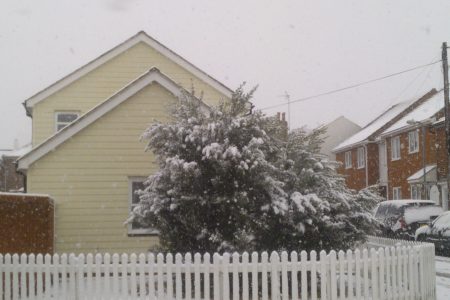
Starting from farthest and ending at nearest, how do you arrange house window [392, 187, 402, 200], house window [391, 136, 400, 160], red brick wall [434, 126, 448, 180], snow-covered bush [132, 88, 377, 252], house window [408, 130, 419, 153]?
house window [392, 187, 402, 200] → house window [391, 136, 400, 160] → house window [408, 130, 419, 153] → red brick wall [434, 126, 448, 180] → snow-covered bush [132, 88, 377, 252]

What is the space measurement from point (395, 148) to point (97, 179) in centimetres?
2949

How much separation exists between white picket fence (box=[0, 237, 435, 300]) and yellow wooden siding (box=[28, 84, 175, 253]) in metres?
5.16

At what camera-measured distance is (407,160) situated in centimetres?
3781

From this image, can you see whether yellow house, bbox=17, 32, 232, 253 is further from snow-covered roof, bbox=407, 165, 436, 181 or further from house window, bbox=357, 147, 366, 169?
house window, bbox=357, 147, 366, 169

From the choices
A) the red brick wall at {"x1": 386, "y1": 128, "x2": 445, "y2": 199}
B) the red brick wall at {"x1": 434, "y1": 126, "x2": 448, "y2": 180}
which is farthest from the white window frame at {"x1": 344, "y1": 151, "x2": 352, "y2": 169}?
the red brick wall at {"x1": 434, "y1": 126, "x2": 448, "y2": 180}

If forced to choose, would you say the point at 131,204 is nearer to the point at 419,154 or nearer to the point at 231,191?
the point at 231,191

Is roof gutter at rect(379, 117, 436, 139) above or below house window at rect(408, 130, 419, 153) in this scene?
above

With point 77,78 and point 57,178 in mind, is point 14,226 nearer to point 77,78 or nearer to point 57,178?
point 57,178

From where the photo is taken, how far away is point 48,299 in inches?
339

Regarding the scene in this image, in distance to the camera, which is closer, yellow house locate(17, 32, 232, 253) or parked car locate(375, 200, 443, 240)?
yellow house locate(17, 32, 232, 253)

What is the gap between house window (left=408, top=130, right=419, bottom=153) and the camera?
36.6 m

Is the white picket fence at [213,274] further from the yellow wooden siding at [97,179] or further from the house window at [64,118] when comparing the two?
the house window at [64,118]

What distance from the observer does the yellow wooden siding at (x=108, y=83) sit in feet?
68.4

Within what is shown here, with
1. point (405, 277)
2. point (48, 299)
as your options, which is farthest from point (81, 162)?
point (405, 277)
